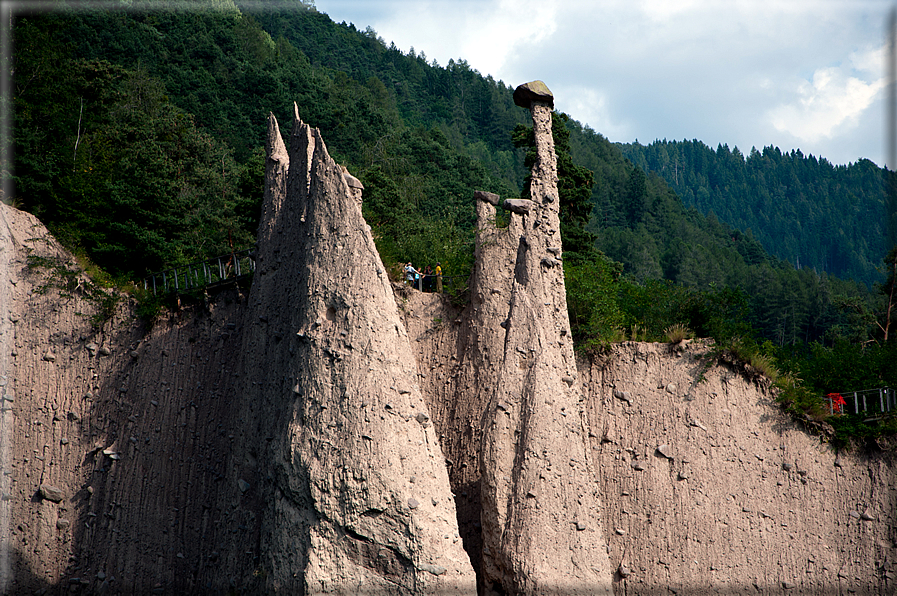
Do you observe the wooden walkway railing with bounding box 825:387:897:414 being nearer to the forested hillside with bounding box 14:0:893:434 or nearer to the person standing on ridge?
the forested hillside with bounding box 14:0:893:434

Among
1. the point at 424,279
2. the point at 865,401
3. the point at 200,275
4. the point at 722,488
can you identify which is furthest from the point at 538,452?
the point at 200,275

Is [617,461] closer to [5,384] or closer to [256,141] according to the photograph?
[5,384]

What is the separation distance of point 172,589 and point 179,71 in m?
43.8

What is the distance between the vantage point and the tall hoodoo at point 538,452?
14.5 metres

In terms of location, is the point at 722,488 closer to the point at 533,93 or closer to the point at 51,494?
the point at 533,93

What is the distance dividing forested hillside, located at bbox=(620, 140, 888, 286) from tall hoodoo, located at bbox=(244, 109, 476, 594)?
13736 centimetres

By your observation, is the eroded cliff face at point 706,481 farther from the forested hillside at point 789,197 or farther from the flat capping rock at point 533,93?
the forested hillside at point 789,197

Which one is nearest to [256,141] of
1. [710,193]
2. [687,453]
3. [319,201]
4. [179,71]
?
[179,71]

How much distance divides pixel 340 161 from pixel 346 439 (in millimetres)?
35877

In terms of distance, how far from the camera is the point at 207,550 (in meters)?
17.0

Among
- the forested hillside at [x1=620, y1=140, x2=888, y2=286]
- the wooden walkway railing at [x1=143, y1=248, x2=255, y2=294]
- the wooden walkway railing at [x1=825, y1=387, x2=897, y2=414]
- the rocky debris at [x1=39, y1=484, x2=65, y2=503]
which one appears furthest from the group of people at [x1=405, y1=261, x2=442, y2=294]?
the forested hillside at [x1=620, y1=140, x2=888, y2=286]

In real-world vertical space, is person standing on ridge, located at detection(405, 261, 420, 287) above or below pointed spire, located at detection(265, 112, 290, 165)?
below

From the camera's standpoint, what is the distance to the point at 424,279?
792 inches

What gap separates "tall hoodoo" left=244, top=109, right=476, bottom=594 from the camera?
1298 centimetres
